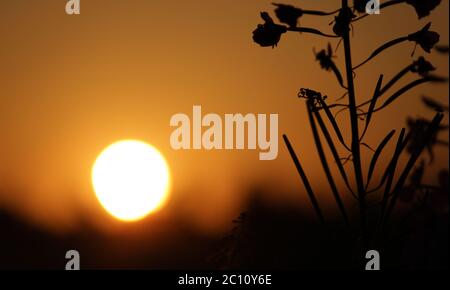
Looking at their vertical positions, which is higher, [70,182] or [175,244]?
[175,244]

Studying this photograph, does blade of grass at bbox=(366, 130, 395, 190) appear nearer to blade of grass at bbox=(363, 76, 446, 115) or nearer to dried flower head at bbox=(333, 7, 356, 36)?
blade of grass at bbox=(363, 76, 446, 115)

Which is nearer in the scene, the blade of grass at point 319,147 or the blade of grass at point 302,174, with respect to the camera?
the blade of grass at point 302,174

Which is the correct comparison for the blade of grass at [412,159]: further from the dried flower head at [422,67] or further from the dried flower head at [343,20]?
the dried flower head at [343,20]

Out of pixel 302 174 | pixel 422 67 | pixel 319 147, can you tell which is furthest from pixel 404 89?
pixel 302 174

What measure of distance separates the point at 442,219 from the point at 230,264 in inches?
76.0

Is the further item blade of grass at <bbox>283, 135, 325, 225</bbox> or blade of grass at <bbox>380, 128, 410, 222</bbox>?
blade of grass at <bbox>380, 128, 410, 222</bbox>

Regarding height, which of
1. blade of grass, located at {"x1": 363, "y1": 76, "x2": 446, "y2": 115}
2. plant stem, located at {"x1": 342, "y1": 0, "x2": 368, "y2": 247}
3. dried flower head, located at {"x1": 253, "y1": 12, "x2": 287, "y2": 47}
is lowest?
plant stem, located at {"x1": 342, "y1": 0, "x2": 368, "y2": 247}

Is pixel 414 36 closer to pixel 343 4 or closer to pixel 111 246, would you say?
pixel 343 4

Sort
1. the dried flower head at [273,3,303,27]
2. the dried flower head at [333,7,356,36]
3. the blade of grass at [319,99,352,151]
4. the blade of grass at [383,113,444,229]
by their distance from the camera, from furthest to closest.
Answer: the blade of grass at [319,99,352,151] < the blade of grass at [383,113,444,229] < the dried flower head at [273,3,303,27] < the dried flower head at [333,7,356,36]

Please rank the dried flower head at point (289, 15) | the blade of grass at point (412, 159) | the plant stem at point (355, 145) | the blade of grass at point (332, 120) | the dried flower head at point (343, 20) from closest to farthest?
the plant stem at point (355, 145)
the dried flower head at point (343, 20)
the dried flower head at point (289, 15)
the blade of grass at point (412, 159)
the blade of grass at point (332, 120)

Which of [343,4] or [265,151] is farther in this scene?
[265,151]
